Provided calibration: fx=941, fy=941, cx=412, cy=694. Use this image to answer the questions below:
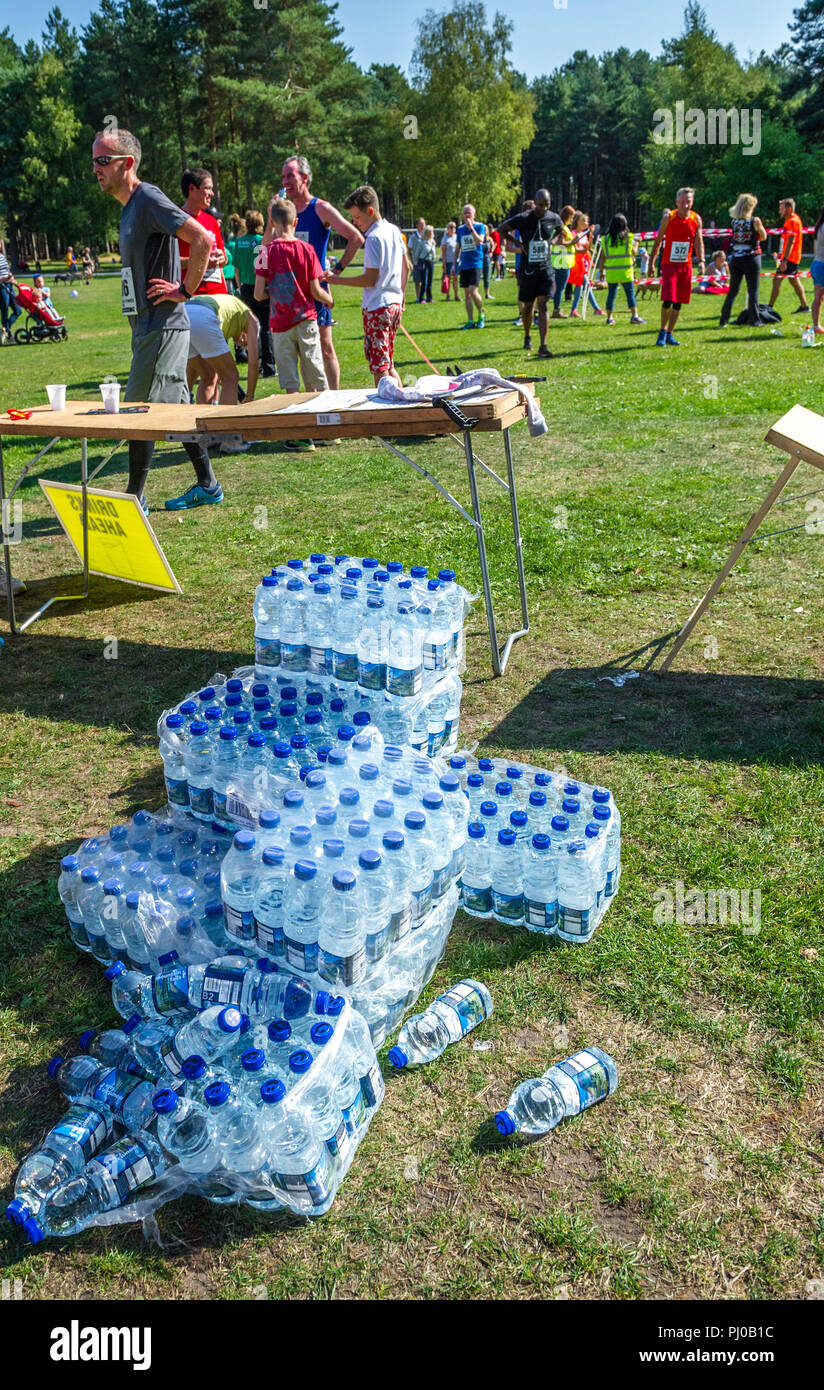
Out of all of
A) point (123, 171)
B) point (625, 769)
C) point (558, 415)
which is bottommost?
point (625, 769)

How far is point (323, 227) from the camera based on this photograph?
9.83 meters

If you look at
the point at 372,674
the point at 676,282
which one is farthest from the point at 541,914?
the point at 676,282

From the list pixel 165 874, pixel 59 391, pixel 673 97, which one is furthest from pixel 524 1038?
pixel 673 97

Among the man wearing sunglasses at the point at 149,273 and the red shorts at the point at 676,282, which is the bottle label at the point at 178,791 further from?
the red shorts at the point at 676,282

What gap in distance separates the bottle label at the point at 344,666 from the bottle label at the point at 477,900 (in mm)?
1099

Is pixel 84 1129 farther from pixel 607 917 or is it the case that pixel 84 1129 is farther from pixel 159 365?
pixel 159 365

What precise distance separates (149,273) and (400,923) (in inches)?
203

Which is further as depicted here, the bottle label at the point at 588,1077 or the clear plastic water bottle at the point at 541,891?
the clear plastic water bottle at the point at 541,891

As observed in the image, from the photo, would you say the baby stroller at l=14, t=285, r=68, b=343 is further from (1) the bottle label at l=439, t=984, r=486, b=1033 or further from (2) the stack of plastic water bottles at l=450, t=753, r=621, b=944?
(1) the bottle label at l=439, t=984, r=486, b=1033

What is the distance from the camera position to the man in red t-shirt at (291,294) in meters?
8.67

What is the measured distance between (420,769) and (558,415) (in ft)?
27.2

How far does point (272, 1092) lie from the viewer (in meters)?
2.24
